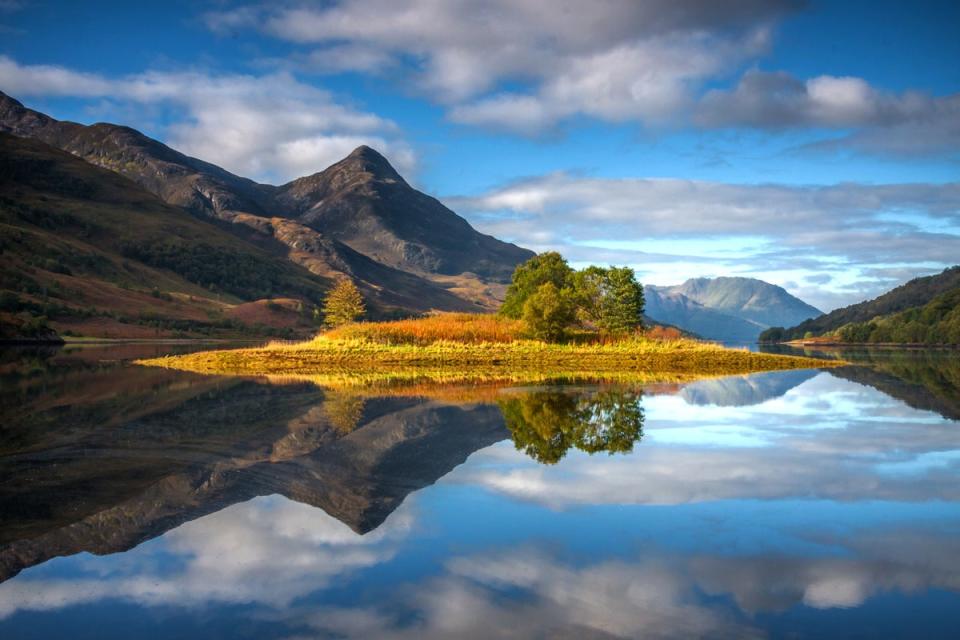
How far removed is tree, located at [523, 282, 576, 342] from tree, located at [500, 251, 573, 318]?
7829 millimetres

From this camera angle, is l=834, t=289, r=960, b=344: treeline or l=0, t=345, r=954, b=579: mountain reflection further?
l=834, t=289, r=960, b=344: treeline

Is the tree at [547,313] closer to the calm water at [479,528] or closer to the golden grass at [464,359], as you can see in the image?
the golden grass at [464,359]

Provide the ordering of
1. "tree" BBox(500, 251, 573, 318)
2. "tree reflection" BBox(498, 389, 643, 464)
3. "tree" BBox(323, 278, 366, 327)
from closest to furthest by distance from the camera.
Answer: "tree reflection" BBox(498, 389, 643, 464) < "tree" BBox(500, 251, 573, 318) < "tree" BBox(323, 278, 366, 327)

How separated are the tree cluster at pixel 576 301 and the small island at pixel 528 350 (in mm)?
92

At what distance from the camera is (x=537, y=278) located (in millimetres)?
69938

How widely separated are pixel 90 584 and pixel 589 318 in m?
58.2

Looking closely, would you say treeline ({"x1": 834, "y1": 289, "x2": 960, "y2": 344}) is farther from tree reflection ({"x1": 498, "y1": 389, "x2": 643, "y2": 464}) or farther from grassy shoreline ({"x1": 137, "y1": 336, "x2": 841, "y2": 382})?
tree reflection ({"x1": 498, "y1": 389, "x2": 643, "y2": 464})

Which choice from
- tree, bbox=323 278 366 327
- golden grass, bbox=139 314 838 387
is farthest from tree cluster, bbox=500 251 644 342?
tree, bbox=323 278 366 327

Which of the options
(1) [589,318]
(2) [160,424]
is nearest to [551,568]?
(2) [160,424]

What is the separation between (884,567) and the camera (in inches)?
342

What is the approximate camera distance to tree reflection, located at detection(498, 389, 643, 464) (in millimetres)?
17062

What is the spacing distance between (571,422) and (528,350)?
114ft

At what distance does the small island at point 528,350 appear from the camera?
146ft

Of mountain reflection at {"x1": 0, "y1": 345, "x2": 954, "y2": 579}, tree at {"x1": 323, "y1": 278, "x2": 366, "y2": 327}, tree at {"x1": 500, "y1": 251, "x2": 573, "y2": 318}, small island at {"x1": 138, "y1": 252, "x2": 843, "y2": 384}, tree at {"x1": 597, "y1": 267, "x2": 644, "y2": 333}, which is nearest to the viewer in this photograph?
mountain reflection at {"x1": 0, "y1": 345, "x2": 954, "y2": 579}
